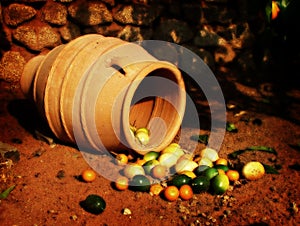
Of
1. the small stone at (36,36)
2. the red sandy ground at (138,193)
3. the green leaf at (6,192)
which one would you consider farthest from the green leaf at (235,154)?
the small stone at (36,36)

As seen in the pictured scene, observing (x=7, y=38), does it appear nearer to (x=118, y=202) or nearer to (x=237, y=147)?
(x=118, y=202)

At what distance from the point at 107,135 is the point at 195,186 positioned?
36.7 inches

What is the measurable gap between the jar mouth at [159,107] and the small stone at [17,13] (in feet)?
6.35

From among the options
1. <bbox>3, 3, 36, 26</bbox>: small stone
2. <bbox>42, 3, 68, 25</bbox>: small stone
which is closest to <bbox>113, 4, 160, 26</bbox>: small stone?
<bbox>42, 3, 68, 25</bbox>: small stone

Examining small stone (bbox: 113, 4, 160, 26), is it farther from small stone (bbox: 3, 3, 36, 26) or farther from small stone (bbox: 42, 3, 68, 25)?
small stone (bbox: 3, 3, 36, 26)

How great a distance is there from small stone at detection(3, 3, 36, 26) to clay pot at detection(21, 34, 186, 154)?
122 cm

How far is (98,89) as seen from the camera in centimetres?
308

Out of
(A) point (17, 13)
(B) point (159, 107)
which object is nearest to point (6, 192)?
(B) point (159, 107)

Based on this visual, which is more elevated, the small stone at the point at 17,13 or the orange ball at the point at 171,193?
the small stone at the point at 17,13

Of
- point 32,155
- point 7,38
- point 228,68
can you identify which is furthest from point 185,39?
point 32,155

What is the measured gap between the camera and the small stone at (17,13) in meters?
4.45

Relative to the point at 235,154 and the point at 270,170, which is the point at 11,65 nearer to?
the point at 235,154

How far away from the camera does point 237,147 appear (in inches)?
147

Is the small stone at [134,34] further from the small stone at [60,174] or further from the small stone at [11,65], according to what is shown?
the small stone at [60,174]
